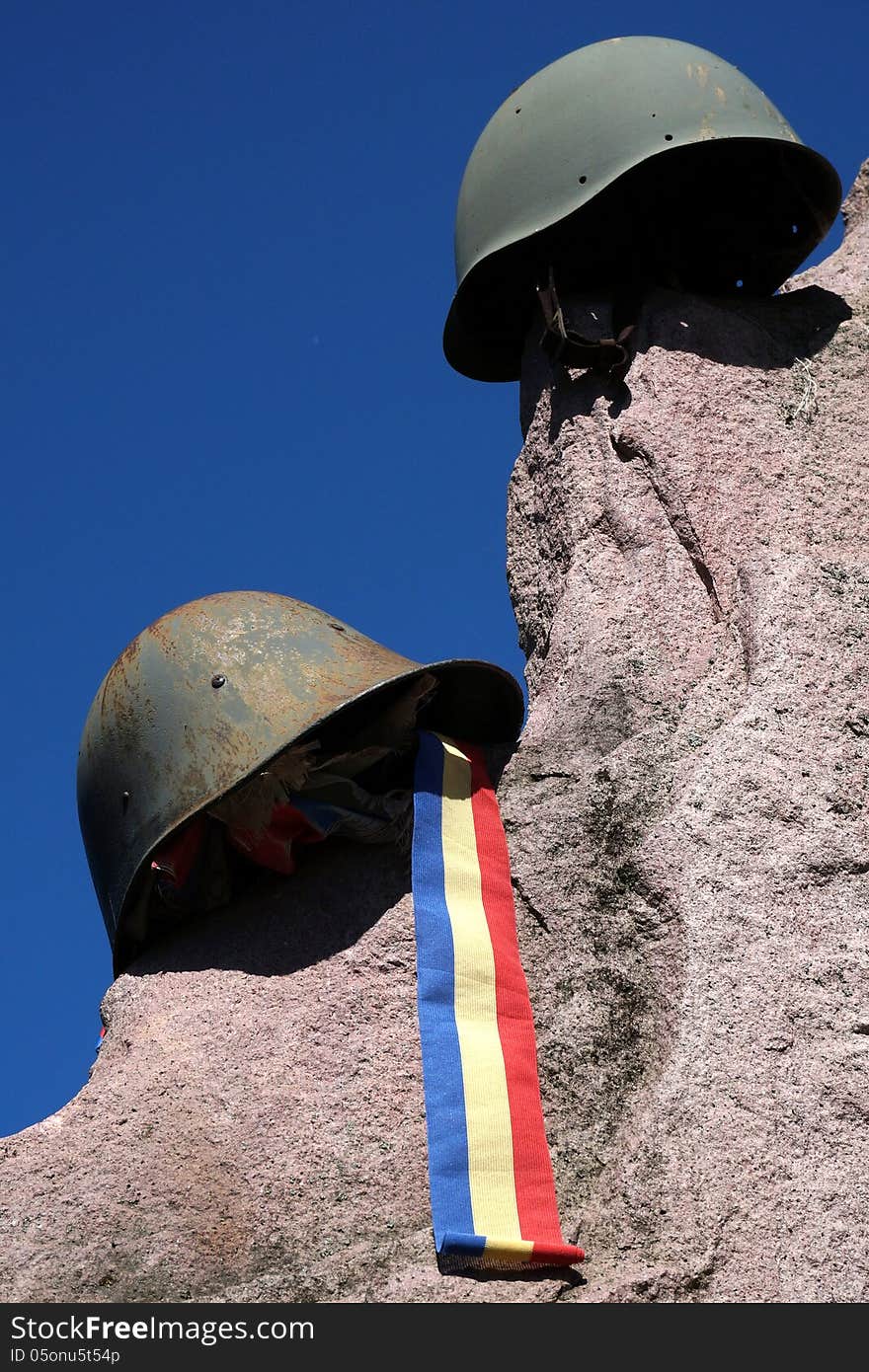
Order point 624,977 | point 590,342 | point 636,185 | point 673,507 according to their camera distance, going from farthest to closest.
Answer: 1. point 636,185
2. point 590,342
3. point 673,507
4. point 624,977

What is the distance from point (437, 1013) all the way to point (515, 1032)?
0.25 metres

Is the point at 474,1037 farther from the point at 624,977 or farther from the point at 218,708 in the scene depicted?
the point at 218,708

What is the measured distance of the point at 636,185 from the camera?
23.9 ft

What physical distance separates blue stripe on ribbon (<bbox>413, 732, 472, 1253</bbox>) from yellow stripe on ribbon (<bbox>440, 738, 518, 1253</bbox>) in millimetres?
22

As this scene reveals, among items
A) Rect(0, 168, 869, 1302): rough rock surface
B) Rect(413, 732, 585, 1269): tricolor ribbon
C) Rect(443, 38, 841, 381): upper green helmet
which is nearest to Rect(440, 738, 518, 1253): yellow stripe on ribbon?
Rect(413, 732, 585, 1269): tricolor ribbon

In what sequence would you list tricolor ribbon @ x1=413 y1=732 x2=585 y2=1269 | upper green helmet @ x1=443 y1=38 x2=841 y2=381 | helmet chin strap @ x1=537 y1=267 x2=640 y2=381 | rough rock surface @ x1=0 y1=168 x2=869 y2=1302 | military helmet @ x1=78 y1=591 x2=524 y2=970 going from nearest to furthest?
1. rough rock surface @ x1=0 y1=168 x2=869 y2=1302
2. tricolor ribbon @ x1=413 y1=732 x2=585 y2=1269
3. military helmet @ x1=78 y1=591 x2=524 y2=970
4. helmet chin strap @ x1=537 y1=267 x2=640 y2=381
5. upper green helmet @ x1=443 y1=38 x2=841 y2=381

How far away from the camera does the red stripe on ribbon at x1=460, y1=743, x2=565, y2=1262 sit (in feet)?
16.8

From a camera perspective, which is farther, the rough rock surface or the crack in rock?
the crack in rock

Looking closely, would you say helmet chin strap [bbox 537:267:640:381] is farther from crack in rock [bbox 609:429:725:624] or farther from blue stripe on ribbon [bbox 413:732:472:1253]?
blue stripe on ribbon [bbox 413:732:472:1253]

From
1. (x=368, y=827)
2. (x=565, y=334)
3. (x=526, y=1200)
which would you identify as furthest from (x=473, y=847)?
(x=565, y=334)

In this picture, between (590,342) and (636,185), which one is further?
(636,185)

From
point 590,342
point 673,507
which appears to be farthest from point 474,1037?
point 590,342

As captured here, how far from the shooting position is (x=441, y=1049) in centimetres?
548
